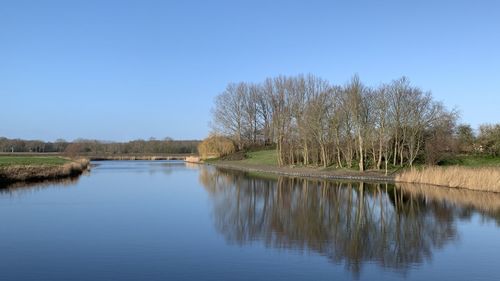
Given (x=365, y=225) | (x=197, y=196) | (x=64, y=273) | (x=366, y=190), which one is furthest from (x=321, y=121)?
→ (x=64, y=273)

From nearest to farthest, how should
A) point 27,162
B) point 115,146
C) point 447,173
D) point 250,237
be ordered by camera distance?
point 250,237 → point 447,173 → point 27,162 → point 115,146

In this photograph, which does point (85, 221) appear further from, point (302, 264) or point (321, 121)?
point (321, 121)

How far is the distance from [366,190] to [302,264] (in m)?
15.3

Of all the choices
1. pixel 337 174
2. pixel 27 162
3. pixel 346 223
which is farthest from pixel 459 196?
pixel 27 162

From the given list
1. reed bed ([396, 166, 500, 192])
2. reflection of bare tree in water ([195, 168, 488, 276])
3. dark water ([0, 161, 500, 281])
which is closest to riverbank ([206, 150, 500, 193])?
reed bed ([396, 166, 500, 192])

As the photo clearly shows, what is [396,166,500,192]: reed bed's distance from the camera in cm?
2206

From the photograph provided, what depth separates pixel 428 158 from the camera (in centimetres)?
3162

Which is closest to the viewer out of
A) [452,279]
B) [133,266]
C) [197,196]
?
[452,279]

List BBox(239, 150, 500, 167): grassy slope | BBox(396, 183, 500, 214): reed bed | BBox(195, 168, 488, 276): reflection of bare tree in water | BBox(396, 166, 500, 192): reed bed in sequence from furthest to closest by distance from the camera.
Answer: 1. BBox(239, 150, 500, 167): grassy slope
2. BBox(396, 166, 500, 192): reed bed
3. BBox(396, 183, 500, 214): reed bed
4. BBox(195, 168, 488, 276): reflection of bare tree in water

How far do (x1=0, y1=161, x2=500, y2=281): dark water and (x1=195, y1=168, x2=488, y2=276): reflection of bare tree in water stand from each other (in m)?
0.03

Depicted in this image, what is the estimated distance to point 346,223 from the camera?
530 inches

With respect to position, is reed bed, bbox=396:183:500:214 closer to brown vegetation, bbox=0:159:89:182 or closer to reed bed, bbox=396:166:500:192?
reed bed, bbox=396:166:500:192

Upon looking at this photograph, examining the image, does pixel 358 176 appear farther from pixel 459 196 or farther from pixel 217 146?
pixel 217 146

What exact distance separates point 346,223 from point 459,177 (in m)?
13.7
